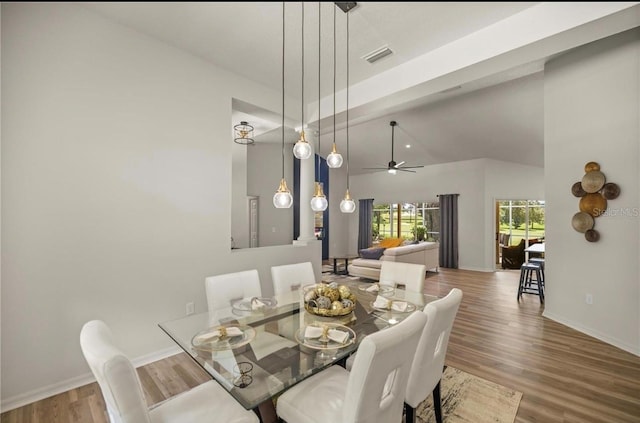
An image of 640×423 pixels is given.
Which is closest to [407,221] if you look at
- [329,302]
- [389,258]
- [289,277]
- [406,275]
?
[389,258]

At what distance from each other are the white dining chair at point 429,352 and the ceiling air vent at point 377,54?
2303mm

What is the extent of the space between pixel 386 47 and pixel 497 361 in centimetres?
309

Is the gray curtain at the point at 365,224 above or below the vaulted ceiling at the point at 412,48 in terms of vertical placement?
below

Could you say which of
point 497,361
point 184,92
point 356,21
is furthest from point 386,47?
point 497,361

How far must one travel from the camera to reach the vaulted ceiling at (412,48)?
49 centimetres

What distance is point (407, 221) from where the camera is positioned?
9.25 meters

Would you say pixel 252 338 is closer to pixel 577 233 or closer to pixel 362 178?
pixel 577 233

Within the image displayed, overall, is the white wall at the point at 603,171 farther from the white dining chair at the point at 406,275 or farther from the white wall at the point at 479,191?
the white wall at the point at 479,191

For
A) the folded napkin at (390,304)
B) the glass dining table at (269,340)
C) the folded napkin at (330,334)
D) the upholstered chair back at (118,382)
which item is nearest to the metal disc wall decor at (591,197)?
the glass dining table at (269,340)

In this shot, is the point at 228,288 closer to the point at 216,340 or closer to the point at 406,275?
the point at 216,340

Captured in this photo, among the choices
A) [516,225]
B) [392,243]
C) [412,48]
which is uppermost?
[412,48]

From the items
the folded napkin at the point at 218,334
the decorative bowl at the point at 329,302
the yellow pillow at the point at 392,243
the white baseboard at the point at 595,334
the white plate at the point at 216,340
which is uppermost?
the decorative bowl at the point at 329,302

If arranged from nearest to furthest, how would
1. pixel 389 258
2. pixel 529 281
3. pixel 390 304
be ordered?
1. pixel 390 304
2. pixel 529 281
3. pixel 389 258

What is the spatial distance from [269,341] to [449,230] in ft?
23.2
